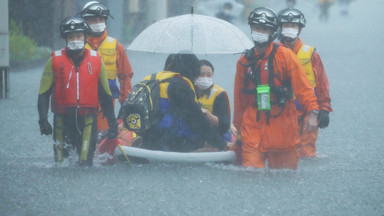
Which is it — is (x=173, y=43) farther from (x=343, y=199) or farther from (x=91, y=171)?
(x=343, y=199)

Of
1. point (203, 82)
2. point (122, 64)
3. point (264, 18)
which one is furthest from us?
point (122, 64)

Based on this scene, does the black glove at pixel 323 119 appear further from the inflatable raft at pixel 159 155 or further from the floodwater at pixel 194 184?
the inflatable raft at pixel 159 155

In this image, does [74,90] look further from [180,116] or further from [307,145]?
[307,145]

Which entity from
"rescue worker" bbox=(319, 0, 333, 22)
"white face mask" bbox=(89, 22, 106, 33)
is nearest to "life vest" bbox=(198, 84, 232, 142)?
"white face mask" bbox=(89, 22, 106, 33)

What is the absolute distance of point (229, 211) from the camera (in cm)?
526

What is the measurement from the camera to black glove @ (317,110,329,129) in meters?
6.83

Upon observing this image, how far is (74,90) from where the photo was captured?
6.21 meters

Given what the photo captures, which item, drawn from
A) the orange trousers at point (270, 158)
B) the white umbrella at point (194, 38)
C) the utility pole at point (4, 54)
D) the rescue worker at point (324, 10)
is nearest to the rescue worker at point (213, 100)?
the white umbrella at point (194, 38)

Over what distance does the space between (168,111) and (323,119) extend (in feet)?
5.28

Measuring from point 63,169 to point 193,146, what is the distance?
1355mm

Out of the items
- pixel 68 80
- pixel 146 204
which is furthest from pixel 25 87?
pixel 146 204

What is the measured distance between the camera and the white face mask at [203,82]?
6930 mm

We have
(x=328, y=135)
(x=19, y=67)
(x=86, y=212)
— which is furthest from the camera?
(x=19, y=67)

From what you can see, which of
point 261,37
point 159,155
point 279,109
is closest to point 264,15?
point 261,37
